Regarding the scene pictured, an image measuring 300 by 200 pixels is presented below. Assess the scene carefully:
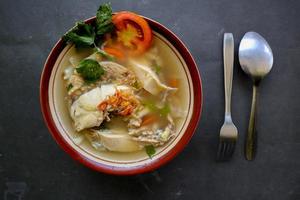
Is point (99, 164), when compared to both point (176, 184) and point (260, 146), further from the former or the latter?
point (260, 146)

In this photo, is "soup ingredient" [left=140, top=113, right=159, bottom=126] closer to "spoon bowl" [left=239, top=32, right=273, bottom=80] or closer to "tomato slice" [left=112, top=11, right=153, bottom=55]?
"tomato slice" [left=112, top=11, right=153, bottom=55]

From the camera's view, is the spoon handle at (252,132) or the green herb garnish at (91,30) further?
the spoon handle at (252,132)

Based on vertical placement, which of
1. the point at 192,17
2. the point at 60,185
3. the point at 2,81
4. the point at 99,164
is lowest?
the point at 60,185

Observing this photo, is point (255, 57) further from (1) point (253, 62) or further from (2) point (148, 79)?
(2) point (148, 79)

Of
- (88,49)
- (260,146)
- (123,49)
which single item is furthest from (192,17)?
(260,146)

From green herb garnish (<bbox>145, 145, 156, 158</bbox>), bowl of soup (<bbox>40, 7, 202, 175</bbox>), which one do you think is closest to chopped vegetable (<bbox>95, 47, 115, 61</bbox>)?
bowl of soup (<bbox>40, 7, 202, 175</bbox>)

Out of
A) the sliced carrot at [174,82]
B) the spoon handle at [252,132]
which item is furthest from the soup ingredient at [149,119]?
the spoon handle at [252,132]

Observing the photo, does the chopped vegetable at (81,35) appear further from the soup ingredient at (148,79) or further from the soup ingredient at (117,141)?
the soup ingredient at (117,141)
